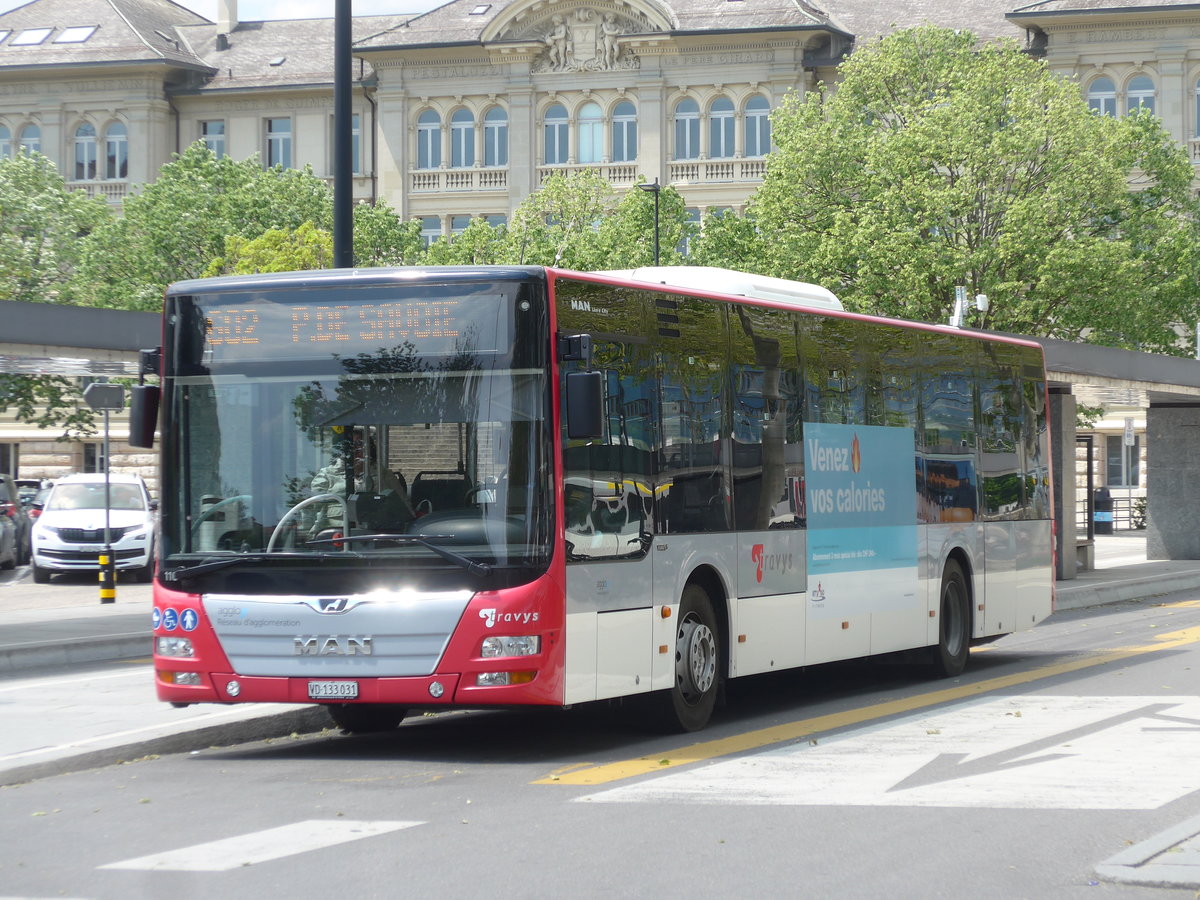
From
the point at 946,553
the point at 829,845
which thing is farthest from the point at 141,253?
the point at 829,845

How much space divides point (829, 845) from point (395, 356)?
4.33 meters

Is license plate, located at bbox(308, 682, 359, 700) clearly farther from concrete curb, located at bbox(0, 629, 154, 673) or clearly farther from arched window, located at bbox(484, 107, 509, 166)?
arched window, located at bbox(484, 107, 509, 166)

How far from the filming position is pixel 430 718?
566 inches

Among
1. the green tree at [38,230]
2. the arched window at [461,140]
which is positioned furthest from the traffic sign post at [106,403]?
the arched window at [461,140]

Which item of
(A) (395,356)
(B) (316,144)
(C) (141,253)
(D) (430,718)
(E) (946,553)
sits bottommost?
(D) (430,718)

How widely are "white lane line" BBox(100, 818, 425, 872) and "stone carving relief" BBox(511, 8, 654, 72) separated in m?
61.9

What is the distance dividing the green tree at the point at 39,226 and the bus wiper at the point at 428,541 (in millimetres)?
41240

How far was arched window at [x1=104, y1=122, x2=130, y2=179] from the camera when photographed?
73312 millimetres

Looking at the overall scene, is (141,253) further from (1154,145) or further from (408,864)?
(408,864)

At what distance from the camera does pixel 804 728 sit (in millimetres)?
12992

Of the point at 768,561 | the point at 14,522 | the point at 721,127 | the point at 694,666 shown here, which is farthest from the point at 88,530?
the point at 721,127

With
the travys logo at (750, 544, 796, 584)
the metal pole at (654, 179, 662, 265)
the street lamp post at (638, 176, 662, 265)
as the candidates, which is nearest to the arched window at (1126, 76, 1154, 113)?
the street lamp post at (638, 176, 662, 265)

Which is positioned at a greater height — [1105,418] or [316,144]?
[316,144]

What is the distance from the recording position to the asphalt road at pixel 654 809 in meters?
7.64
